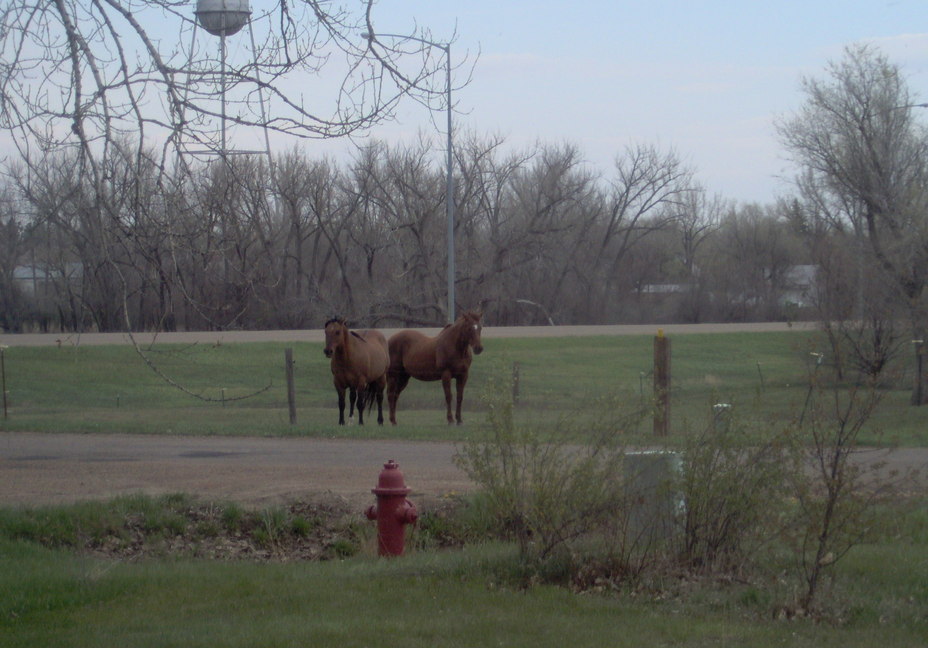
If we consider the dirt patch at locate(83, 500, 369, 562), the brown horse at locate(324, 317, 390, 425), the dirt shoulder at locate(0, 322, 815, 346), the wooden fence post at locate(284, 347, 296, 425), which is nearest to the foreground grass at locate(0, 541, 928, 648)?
the dirt patch at locate(83, 500, 369, 562)

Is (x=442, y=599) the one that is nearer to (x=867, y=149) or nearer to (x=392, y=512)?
(x=392, y=512)

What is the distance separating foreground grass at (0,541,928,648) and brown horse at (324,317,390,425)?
36.9 ft

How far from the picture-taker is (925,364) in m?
27.4

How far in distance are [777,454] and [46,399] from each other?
28.7 meters

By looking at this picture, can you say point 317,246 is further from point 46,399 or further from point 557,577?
point 557,577

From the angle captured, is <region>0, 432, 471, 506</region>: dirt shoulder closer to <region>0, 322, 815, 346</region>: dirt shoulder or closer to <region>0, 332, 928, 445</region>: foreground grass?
<region>0, 332, 928, 445</region>: foreground grass

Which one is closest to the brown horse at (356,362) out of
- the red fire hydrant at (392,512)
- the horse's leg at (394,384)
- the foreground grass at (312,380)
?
the horse's leg at (394,384)

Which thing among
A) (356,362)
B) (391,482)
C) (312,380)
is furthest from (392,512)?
(312,380)

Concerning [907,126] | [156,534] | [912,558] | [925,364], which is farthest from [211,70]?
[907,126]

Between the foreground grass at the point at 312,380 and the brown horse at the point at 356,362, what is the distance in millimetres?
1409

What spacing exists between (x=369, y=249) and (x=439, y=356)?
57.5 ft

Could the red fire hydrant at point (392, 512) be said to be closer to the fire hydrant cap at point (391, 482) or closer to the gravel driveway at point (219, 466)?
the fire hydrant cap at point (391, 482)

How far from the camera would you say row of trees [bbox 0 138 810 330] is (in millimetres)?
10258

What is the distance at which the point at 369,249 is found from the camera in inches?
1499
